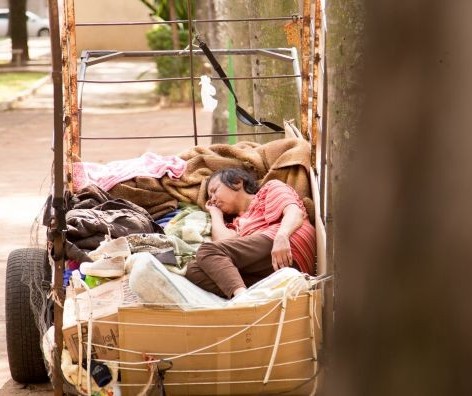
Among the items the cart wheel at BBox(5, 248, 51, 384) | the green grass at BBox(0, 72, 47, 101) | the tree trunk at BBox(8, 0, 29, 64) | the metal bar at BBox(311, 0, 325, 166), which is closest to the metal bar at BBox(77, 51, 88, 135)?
the cart wheel at BBox(5, 248, 51, 384)

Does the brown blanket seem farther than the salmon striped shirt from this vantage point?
Yes

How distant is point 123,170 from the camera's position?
5.07 metres

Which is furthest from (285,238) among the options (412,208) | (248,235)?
(412,208)

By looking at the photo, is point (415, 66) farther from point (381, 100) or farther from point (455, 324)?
point (455, 324)

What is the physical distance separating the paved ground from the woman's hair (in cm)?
93

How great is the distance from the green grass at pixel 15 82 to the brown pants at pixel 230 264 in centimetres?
1602

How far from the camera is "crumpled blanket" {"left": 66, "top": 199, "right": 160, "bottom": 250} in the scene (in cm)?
407

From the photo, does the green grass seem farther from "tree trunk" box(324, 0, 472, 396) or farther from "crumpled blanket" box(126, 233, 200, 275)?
"tree trunk" box(324, 0, 472, 396)

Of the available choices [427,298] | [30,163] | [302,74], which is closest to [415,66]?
[427,298]

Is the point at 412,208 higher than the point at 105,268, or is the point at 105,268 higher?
the point at 412,208

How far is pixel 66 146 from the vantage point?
4.78m

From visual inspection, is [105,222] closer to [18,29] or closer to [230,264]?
[230,264]

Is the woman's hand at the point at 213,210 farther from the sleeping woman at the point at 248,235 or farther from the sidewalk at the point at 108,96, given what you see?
the sidewalk at the point at 108,96

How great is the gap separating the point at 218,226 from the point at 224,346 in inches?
50.4
